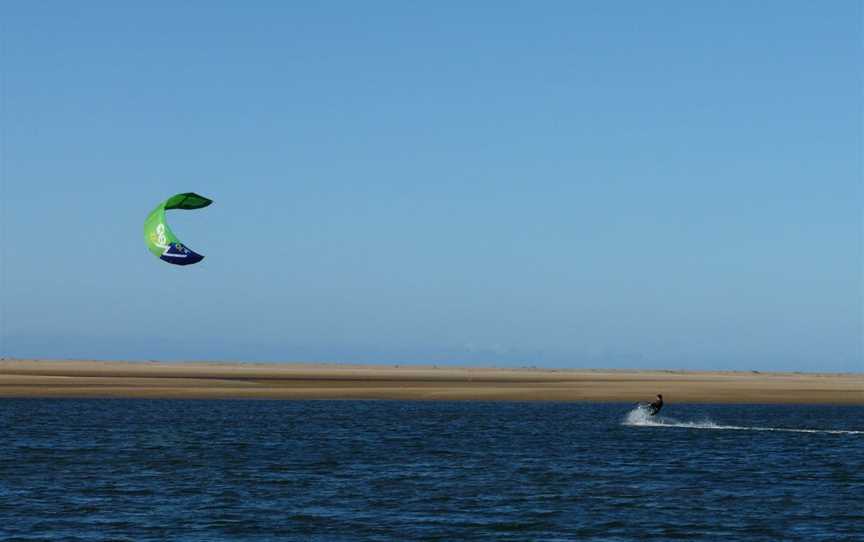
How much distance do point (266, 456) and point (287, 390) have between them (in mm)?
58177

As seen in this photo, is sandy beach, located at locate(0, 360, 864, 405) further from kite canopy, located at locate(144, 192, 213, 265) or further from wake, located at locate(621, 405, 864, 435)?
kite canopy, located at locate(144, 192, 213, 265)

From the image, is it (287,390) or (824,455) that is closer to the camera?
(824,455)

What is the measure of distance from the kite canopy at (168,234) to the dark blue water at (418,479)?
25.8ft

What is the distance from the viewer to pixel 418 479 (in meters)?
41.8

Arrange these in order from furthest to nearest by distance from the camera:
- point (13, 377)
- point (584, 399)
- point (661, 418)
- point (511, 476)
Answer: point (13, 377) < point (584, 399) < point (661, 418) < point (511, 476)

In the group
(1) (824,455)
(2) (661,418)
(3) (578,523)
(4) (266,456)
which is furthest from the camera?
(2) (661,418)

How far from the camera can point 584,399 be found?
10012cm

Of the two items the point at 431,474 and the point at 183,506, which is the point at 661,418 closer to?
the point at 431,474

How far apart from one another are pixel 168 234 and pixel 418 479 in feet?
57.5

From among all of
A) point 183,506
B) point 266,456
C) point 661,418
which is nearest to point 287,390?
point 661,418

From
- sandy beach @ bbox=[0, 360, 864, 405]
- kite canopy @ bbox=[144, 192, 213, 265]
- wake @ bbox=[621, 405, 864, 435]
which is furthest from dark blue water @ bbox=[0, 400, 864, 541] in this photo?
sandy beach @ bbox=[0, 360, 864, 405]

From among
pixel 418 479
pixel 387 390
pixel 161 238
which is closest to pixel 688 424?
pixel 418 479

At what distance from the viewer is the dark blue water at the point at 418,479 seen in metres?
32.0

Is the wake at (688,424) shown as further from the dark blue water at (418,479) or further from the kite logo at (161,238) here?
the kite logo at (161,238)
